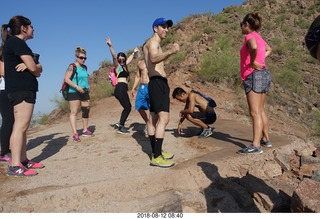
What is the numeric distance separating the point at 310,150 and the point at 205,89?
564 centimetres

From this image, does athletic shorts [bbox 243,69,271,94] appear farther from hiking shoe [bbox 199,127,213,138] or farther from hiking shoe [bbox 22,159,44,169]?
hiking shoe [bbox 22,159,44,169]

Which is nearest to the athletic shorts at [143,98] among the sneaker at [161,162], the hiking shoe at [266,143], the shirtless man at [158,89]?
the shirtless man at [158,89]

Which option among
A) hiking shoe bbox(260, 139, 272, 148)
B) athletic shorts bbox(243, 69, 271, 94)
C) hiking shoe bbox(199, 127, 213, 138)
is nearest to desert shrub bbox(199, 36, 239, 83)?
hiking shoe bbox(199, 127, 213, 138)

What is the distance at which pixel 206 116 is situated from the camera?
19.6 ft

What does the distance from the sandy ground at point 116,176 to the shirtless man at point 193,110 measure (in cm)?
26

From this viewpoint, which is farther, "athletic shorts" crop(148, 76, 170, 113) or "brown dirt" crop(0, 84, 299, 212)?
"athletic shorts" crop(148, 76, 170, 113)

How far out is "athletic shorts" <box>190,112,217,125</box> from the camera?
19.5 feet

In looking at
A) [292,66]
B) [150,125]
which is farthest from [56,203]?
[292,66]

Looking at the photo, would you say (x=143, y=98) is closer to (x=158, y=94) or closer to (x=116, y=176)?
(x=158, y=94)

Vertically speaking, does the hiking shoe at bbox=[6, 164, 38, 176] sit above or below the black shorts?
below

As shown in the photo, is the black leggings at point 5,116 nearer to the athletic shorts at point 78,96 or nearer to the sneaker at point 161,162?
the athletic shorts at point 78,96

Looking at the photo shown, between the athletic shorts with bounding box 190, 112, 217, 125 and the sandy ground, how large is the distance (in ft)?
1.03

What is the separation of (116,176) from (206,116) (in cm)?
259

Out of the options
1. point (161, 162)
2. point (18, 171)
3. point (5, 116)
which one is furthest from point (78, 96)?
point (161, 162)
